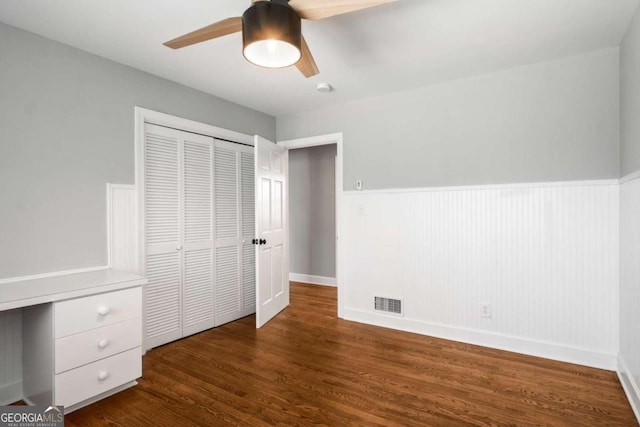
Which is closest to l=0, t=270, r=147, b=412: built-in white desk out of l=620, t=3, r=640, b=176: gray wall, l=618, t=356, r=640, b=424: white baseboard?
l=618, t=356, r=640, b=424: white baseboard

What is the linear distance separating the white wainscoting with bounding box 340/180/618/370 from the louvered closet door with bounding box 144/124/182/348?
5.96 ft

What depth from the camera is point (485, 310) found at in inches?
Result: 117

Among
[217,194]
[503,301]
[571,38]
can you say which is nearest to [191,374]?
[217,194]

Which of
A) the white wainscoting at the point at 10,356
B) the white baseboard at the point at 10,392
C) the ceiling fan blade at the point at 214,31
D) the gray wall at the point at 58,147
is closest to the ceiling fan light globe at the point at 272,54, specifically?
the ceiling fan blade at the point at 214,31

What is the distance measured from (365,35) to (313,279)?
4.05m

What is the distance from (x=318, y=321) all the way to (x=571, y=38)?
3321 millimetres

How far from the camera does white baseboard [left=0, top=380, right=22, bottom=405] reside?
6.91ft

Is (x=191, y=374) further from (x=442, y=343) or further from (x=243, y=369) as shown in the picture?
(x=442, y=343)

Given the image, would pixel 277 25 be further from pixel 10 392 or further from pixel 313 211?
pixel 313 211

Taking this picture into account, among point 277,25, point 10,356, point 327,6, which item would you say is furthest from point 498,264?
point 10,356

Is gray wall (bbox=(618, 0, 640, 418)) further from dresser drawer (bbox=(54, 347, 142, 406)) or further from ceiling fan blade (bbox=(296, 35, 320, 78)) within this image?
dresser drawer (bbox=(54, 347, 142, 406))

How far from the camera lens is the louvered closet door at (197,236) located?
3.20 m

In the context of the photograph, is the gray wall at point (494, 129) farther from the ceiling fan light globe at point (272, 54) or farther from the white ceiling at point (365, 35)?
the ceiling fan light globe at point (272, 54)

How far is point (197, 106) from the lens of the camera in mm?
3297
